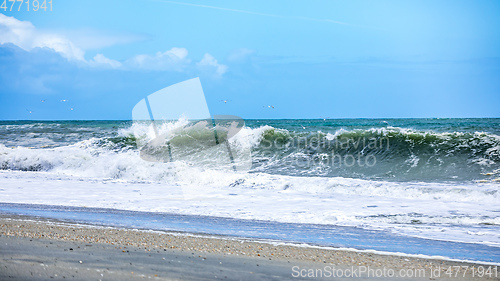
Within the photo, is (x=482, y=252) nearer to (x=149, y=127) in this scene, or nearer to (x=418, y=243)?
(x=418, y=243)

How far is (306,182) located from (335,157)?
4.72 meters

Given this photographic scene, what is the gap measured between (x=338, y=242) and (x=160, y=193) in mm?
5252

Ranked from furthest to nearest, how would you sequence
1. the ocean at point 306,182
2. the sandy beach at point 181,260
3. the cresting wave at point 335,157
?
the cresting wave at point 335,157 < the ocean at point 306,182 < the sandy beach at point 181,260

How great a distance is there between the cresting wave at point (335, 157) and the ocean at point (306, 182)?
0.04 m

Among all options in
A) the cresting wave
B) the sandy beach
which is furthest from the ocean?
the sandy beach

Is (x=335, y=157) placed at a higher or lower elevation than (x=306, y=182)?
higher

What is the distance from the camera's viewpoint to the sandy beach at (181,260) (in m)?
3.46

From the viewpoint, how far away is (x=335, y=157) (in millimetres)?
15297

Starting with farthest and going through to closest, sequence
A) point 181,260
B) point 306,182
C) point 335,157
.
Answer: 1. point 335,157
2. point 306,182
3. point 181,260

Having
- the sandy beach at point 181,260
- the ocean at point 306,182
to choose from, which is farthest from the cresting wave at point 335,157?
the sandy beach at point 181,260

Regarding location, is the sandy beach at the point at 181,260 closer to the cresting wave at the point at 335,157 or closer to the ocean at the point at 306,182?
the ocean at the point at 306,182

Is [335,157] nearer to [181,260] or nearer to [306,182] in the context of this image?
[306,182]

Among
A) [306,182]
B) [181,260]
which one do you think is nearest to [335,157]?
[306,182]

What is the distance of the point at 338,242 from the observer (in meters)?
5.27
